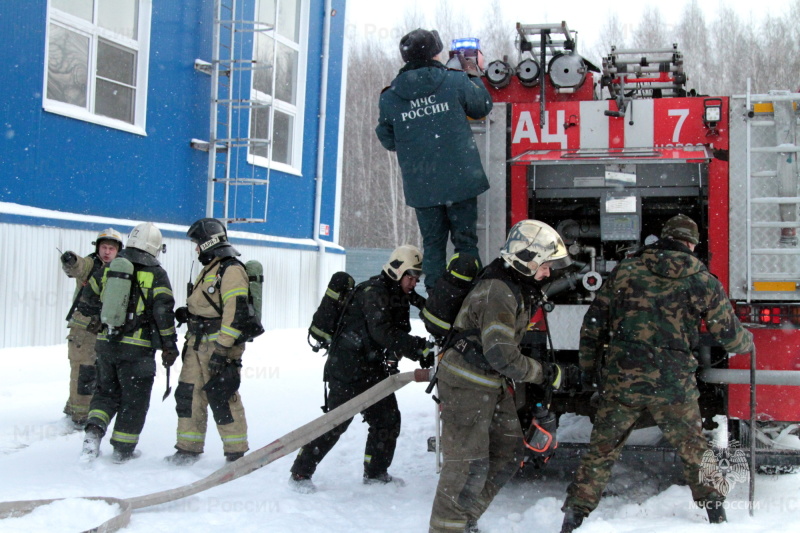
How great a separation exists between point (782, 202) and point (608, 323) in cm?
128

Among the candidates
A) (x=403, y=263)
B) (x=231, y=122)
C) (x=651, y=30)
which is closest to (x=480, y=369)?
(x=403, y=263)

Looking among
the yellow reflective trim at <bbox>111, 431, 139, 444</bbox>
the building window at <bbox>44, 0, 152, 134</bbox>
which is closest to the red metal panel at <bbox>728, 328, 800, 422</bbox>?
the yellow reflective trim at <bbox>111, 431, 139, 444</bbox>

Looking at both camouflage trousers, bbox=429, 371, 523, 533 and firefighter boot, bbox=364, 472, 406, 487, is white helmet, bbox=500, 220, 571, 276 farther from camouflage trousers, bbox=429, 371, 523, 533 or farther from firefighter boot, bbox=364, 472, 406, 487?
firefighter boot, bbox=364, 472, 406, 487

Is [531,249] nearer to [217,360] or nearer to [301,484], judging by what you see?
[301,484]

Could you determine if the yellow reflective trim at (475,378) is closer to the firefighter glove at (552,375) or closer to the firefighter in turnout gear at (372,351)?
the firefighter glove at (552,375)

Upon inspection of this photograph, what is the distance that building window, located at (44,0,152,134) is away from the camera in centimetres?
919

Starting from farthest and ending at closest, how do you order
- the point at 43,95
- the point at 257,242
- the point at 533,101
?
the point at 257,242 < the point at 43,95 < the point at 533,101

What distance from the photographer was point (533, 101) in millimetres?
5637

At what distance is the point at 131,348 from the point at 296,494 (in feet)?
5.56

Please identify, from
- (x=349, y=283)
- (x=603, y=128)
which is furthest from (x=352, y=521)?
(x=603, y=128)

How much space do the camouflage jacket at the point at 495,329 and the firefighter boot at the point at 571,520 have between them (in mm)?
782

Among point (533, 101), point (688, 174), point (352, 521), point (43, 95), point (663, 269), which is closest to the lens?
point (663, 269)

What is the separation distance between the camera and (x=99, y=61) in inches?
386

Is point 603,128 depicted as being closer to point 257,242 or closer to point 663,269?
point 663,269
